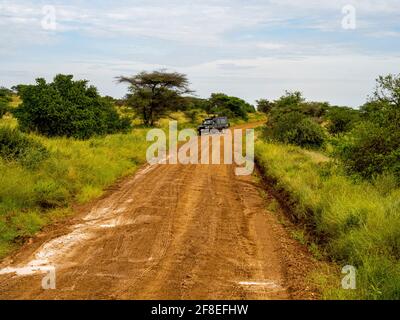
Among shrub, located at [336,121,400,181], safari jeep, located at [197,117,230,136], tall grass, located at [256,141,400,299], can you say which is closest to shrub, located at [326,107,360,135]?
safari jeep, located at [197,117,230,136]

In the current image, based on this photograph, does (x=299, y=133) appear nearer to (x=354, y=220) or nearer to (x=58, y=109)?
(x=58, y=109)

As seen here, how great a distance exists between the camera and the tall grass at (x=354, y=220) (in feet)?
20.7

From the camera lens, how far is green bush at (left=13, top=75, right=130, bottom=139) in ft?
70.2

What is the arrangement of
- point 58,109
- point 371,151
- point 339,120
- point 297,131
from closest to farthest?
point 371,151
point 58,109
point 297,131
point 339,120

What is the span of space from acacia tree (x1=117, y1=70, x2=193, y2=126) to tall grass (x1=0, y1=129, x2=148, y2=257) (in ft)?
70.4

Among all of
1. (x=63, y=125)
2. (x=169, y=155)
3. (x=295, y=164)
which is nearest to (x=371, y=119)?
(x=295, y=164)

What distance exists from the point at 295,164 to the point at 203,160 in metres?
4.75

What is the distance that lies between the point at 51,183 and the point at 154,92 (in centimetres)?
2911

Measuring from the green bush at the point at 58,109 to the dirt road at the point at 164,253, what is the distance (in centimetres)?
1026

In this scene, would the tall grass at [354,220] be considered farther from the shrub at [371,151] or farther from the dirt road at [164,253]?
the dirt road at [164,253]

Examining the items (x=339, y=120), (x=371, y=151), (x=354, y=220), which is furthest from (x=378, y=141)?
(x=339, y=120)

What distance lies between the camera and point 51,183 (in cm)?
1193

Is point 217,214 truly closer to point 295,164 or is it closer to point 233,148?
point 295,164

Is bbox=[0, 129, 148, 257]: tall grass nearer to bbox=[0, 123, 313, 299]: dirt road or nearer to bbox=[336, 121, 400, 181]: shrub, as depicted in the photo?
bbox=[0, 123, 313, 299]: dirt road
